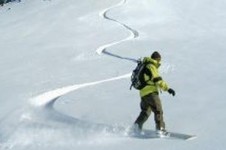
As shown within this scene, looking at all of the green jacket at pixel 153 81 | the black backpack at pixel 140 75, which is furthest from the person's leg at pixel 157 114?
the black backpack at pixel 140 75

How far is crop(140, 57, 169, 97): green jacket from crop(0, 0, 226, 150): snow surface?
89cm

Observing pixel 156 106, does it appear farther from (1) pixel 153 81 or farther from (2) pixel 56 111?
(2) pixel 56 111

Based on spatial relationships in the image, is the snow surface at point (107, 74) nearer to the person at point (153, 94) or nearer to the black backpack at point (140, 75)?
the person at point (153, 94)

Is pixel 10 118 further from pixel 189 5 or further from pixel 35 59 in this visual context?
pixel 189 5

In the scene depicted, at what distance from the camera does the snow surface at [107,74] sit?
414 inches


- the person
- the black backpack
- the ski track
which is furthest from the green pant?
the ski track

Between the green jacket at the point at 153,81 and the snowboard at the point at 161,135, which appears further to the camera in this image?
the green jacket at the point at 153,81

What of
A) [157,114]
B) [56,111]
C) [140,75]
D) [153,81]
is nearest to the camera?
[153,81]

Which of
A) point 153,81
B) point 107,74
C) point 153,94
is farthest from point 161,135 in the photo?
point 107,74

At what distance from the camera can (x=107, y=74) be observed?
16719 mm

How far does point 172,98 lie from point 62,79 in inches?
203

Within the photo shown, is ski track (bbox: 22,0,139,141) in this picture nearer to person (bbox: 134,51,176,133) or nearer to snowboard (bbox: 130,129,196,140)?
snowboard (bbox: 130,129,196,140)

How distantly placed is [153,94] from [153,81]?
12.6 inches

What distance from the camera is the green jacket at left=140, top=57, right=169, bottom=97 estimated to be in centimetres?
976
